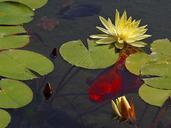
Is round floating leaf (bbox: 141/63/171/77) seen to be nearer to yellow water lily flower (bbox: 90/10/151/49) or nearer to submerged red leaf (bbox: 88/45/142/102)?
submerged red leaf (bbox: 88/45/142/102)

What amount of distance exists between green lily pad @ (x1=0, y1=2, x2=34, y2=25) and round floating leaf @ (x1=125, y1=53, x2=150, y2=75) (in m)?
0.59

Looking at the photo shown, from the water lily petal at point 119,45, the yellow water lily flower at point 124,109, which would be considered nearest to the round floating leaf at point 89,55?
the water lily petal at point 119,45

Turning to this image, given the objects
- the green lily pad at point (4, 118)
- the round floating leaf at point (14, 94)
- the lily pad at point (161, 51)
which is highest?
the lily pad at point (161, 51)

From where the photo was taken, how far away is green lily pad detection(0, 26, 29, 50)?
1.96 m

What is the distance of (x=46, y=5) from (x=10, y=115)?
0.83 metres

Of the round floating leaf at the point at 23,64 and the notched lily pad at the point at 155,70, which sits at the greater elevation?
the notched lily pad at the point at 155,70

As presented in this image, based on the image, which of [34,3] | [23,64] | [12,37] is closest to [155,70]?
[23,64]

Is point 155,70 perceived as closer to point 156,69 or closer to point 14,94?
point 156,69

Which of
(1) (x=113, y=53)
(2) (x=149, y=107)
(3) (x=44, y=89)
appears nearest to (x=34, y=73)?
(3) (x=44, y=89)

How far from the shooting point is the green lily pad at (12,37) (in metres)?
1.96

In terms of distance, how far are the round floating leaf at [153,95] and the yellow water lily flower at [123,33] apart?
0.31 meters

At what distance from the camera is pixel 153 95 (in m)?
1.71

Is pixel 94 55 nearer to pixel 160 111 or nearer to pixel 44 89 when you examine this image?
pixel 44 89

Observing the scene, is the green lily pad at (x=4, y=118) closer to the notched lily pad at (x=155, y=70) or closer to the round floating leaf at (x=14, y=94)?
the round floating leaf at (x=14, y=94)
